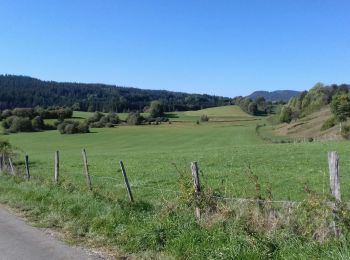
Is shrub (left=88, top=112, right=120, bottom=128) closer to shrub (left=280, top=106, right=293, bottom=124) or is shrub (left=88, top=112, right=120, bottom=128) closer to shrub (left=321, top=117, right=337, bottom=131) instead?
shrub (left=280, top=106, right=293, bottom=124)

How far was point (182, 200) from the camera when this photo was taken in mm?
9602

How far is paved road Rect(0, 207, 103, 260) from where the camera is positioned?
8.26m

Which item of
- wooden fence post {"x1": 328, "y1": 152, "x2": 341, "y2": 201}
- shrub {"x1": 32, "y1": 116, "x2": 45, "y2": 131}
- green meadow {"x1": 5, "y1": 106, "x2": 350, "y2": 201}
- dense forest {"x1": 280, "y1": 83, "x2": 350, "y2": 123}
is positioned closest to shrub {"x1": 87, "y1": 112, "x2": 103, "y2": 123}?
shrub {"x1": 32, "y1": 116, "x2": 45, "y2": 131}

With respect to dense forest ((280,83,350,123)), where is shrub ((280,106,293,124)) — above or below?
below

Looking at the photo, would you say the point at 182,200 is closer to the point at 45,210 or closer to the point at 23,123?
the point at 45,210

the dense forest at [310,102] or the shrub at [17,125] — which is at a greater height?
the dense forest at [310,102]

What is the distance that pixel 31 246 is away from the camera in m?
9.05

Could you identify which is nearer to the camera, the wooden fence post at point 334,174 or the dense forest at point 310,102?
the wooden fence post at point 334,174

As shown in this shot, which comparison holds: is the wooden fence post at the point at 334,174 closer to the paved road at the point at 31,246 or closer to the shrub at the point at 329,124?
the paved road at the point at 31,246

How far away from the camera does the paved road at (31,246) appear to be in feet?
27.1

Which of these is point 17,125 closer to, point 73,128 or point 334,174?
point 73,128

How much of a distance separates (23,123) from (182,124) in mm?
38597

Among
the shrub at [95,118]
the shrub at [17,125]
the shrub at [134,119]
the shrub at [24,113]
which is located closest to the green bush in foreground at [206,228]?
the shrub at [17,125]

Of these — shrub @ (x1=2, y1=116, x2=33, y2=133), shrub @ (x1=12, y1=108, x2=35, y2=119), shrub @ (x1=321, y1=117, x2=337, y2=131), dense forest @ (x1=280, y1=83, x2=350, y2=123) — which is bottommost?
shrub @ (x1=2, y1=116, x2=33, y2=133)
